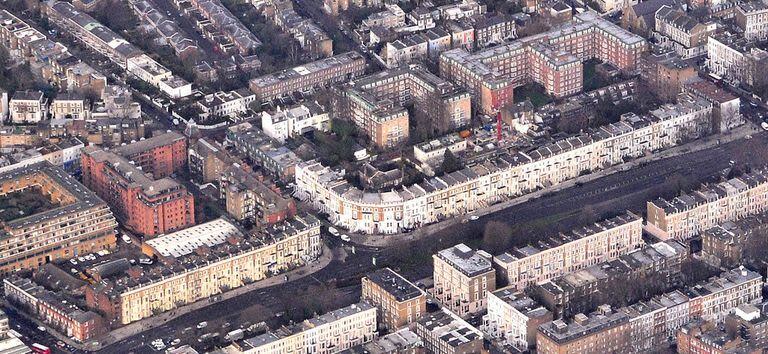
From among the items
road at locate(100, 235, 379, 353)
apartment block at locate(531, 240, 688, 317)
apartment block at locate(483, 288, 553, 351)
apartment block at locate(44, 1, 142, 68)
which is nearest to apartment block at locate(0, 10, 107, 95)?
apartment block at locate(44, 1, 142, 68)

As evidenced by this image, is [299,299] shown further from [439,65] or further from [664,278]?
[439,65]

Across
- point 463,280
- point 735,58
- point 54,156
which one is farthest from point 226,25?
point 463,280

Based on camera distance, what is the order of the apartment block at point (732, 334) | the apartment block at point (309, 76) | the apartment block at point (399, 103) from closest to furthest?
the apartment block at point (732, 334) → the apartment block at point (399, 103) → the apartment block at point (309, 76)

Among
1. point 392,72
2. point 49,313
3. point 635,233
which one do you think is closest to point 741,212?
point 635,233

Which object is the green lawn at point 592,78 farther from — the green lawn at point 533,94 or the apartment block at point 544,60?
the green lawn at point 533,94

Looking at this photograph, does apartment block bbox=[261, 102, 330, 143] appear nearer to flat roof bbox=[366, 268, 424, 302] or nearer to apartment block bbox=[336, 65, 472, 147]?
apartment block bbox=[336, 65, 472, 147]

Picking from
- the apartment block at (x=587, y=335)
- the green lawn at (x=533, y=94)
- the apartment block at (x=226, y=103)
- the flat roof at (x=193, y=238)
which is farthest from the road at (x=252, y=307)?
the green lawn at (x=533, y=94)
